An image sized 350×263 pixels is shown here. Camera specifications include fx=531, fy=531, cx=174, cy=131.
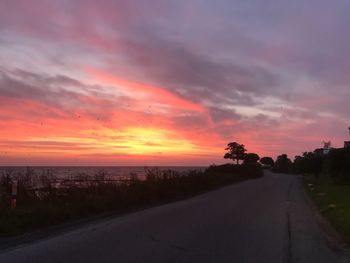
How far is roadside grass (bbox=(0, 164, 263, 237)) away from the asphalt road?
5.26 feet

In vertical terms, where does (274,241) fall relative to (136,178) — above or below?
below

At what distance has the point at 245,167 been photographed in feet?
254

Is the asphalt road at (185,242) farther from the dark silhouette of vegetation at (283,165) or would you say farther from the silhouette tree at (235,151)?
the dark silhouette of vegetation at (283,165)

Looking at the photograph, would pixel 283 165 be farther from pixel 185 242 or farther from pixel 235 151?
pixel 185 242

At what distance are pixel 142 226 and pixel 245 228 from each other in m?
3.04

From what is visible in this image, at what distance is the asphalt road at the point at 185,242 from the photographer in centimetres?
1041

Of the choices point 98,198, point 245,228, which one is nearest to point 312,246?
point 245,228

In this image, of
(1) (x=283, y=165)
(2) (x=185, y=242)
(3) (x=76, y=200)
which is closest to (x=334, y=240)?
(2) (x=185, y=242)

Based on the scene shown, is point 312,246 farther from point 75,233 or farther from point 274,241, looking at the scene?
point 75,233

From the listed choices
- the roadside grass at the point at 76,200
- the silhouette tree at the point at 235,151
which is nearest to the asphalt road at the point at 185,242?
the roadside grass at the point at 76,200

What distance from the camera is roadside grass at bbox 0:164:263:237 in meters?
15.2

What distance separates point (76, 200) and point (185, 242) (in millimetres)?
8218

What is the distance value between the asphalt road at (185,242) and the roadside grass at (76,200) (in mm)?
1603

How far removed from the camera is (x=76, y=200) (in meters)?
19.5
